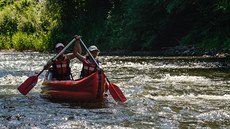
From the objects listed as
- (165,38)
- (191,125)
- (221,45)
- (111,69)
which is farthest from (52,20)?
(191,125)

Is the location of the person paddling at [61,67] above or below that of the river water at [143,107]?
above

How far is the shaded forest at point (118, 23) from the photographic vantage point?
2477 centimetres

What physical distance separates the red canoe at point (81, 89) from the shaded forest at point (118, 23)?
1314 centimetres

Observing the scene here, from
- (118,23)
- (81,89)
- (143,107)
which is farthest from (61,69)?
(118,23)

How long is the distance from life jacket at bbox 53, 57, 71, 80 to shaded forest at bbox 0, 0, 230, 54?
12.5 meters

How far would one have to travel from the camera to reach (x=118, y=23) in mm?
33625

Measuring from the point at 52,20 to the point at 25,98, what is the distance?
1211 inches

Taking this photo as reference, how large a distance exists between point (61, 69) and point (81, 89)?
122 centimetres

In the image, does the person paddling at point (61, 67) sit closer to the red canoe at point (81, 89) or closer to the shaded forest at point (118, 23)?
the red canoe at point (81, 89)

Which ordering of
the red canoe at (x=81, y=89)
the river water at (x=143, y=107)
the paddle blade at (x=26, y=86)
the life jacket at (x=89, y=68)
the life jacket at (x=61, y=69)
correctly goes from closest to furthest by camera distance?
the river water at (x=143, y=107) → the red canoe at (x=81, y=89) → the life jacket at (x=89, y=68) → the life jacket at (x=61, y=69) → the paddle blade at (x=26, y=86)

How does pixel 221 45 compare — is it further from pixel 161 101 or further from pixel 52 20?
pixel 52 20

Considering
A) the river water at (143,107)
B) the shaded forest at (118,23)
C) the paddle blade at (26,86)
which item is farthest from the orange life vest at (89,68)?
the shaded forest at (118,23)

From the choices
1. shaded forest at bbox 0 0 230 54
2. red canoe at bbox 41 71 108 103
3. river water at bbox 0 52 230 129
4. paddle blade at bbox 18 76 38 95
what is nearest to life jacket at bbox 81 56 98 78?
red canoe at bbox 41 71 108 103

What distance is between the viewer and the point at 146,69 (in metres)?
16.8
